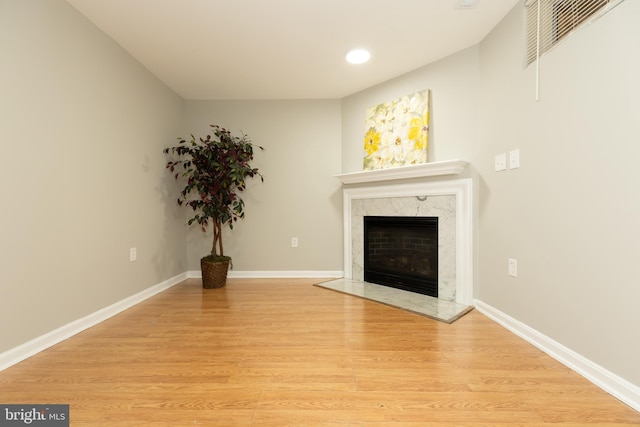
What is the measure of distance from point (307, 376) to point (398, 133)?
232 centimetres

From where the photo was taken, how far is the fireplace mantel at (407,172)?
235 cm

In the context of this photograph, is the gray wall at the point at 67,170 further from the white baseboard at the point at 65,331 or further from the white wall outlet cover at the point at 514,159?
the white wall outlet cover at the point at 514,159

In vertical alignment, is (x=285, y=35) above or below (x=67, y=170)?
above

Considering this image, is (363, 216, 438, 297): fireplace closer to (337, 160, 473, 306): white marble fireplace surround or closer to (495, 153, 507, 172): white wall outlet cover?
(337, 160, 473, 306): white marble fireplace surround

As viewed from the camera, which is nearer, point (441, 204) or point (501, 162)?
point (501, 162)

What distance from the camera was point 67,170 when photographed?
1809mm

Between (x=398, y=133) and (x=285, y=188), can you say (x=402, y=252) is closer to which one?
(x=398, y=133)

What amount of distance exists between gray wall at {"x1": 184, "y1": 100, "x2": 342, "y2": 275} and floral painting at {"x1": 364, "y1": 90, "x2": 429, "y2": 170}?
526 millimetres

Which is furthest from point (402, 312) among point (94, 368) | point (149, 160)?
point (149, 160)

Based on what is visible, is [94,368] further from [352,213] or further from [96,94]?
[352,213]

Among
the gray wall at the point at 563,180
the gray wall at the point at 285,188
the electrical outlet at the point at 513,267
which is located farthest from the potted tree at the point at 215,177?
the electrical outlet at the point at 513,267

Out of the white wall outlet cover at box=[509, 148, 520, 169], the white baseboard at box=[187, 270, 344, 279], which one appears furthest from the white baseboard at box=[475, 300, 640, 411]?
the white baseboard at box=[187, 270, 344, 279]

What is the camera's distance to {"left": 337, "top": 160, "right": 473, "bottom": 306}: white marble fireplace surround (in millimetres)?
2381

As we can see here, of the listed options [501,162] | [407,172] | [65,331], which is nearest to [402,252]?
[407,172]
